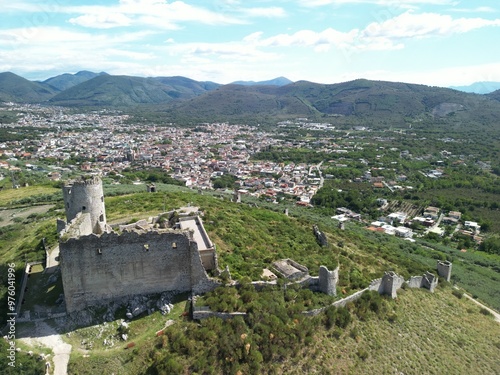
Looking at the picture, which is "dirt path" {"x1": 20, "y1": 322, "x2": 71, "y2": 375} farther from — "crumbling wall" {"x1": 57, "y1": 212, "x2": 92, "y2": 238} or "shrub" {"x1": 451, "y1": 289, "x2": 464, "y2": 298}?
"shrub" {"x1": 451, "y1": 289, "x2": 464, "y2": 298}

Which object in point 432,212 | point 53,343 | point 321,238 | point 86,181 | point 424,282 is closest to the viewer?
point 53,343

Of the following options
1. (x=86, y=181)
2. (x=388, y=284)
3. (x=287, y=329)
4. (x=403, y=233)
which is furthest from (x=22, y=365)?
(x=403, y=233)

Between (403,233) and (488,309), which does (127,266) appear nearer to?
(488,309)

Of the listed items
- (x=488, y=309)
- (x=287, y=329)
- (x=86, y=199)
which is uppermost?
(x=86, y=199)

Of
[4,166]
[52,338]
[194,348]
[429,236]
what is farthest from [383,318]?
[4,166]

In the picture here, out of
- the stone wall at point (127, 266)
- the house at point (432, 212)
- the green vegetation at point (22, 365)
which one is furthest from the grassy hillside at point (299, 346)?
the house at point (432, 212)
